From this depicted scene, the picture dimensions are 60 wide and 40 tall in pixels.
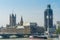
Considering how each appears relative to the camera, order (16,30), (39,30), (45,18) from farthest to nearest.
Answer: (45,18), (39,30), (16,30)

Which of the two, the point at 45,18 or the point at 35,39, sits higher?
the point at 45,18

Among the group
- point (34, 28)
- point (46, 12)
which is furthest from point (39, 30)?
point (46, 12)

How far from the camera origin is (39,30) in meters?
72.4

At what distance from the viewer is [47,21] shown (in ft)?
247

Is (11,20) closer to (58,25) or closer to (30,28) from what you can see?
(30,28)

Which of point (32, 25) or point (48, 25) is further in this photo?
point (48, 25)

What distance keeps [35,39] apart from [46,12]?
166 ft

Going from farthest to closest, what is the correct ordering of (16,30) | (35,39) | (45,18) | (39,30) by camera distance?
(45,18), (39,30), (16,30), (35,39)

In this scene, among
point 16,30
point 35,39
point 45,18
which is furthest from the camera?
point 45,18

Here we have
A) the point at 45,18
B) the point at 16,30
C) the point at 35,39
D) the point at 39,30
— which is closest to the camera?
the point at 35,39

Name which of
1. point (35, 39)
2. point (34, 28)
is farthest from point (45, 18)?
point (35, 39)

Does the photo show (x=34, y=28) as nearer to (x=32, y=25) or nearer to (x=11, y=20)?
(x=32, y=25)

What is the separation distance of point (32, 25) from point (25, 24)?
72.9 inches

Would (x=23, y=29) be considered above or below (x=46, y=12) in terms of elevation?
below
